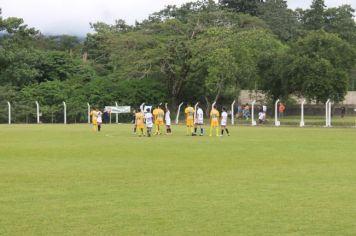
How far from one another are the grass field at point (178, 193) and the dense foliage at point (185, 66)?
30700 millimetres

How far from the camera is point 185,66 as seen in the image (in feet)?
203

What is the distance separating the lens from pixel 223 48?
58.2m

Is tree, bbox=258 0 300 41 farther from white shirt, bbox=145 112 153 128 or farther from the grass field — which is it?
the grass field

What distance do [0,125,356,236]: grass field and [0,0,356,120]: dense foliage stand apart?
3070cm

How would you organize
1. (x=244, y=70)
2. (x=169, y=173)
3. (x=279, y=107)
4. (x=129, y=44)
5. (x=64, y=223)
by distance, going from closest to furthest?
1. (x=64, y=223)
2. (x=169, y=173)
3. (x=279, y=107)
4. (x=244, y=70)
5. (x=129, y=44)

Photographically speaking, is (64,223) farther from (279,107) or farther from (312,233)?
(279,107)

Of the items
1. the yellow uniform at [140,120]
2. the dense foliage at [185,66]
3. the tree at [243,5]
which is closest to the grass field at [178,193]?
the yellow uniform at [140,120]

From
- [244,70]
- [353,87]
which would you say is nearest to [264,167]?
[244,70]

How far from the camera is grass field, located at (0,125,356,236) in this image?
8.87m

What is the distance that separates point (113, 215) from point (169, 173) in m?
5.50

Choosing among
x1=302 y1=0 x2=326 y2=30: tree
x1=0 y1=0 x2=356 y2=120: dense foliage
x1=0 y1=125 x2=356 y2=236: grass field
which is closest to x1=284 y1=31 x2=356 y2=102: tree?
x1=0 y1=0 x2=356 y2=120: dense foliage

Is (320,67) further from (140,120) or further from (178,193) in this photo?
(178,193)

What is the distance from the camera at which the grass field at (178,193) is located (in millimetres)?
8866

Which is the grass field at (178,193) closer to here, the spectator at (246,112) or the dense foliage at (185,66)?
the dense foliage at (185,66)
